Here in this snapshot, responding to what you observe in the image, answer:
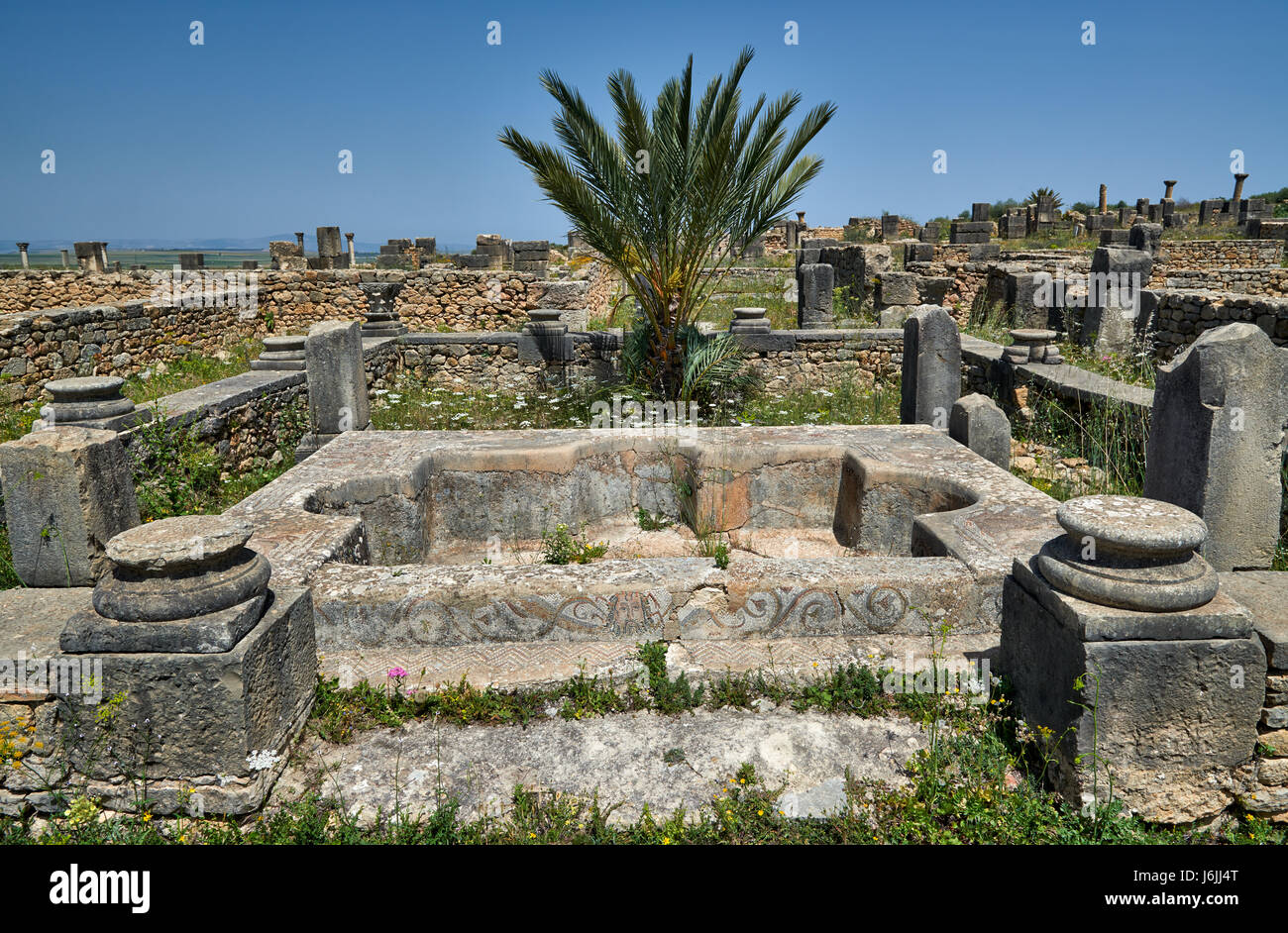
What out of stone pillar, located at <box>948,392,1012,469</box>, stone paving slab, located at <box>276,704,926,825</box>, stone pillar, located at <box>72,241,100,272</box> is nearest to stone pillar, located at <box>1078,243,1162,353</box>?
stone pillar, located at <box>948,392,1012,469</box>

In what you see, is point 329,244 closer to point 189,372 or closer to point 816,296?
point 189,372

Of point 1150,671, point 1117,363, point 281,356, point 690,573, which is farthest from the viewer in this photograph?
point 1117,363

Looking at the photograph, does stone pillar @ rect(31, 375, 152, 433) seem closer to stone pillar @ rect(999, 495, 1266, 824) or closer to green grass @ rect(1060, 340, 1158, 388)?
stone pillar @ rect(999, 495, 1266, 824)

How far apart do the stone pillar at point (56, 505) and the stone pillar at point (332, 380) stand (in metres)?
2.74

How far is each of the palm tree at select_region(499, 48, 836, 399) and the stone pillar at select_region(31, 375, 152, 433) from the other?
4.31 m

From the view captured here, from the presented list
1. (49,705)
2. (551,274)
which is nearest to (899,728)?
(49,705)

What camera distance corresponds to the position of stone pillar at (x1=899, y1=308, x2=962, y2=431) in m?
6.99

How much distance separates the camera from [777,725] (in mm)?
3154

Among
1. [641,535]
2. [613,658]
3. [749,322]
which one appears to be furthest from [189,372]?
[613,658]

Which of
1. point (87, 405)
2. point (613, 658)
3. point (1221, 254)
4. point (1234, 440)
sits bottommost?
point (613, 658)

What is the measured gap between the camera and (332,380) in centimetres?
695

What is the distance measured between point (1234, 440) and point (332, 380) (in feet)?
21.0

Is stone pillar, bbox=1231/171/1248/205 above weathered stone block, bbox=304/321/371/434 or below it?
above

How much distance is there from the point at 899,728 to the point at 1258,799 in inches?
45.6
